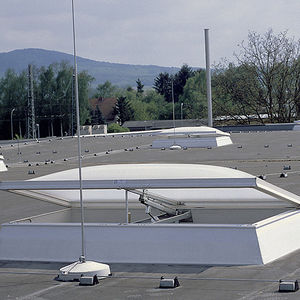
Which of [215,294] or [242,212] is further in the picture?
[242,212]

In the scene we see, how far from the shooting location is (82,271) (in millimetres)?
12773

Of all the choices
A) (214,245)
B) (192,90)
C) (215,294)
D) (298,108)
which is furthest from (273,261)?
(192,90)

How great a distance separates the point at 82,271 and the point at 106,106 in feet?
546

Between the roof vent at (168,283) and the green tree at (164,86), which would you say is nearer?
the roof vent at (168,283)

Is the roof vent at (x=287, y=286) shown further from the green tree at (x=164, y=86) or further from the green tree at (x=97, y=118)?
the green tree at (x=164, y=86)

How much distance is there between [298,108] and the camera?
3728 inches

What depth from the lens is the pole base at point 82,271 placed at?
41.7 feet

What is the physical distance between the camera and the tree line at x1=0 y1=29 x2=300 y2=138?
3701 inches

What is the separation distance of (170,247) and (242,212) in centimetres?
312

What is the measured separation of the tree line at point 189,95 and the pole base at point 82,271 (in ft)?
208

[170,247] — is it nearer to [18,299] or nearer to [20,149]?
[18,299]

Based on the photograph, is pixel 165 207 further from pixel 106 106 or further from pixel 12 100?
pixel 106 106

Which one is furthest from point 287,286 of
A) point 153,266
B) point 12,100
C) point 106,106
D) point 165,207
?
point 106,106

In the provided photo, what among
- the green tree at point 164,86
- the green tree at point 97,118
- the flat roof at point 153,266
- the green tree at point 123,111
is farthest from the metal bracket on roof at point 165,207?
the green tree at point 164,86
